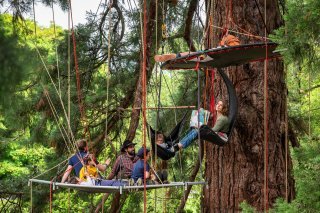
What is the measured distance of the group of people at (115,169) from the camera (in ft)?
15.5

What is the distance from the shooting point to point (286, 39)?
2.48m

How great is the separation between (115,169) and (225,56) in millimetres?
1611

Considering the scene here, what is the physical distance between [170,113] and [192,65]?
275cm

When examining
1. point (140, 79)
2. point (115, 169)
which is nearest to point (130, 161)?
point (115, 169)

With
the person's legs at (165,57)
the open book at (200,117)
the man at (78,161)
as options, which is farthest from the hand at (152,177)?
the person's legs at (165,57)

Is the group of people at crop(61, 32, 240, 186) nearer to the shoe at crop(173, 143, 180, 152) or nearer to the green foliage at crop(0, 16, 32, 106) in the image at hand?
the shoe at crop(173, 143, 180, 152)

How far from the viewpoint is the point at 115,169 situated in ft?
16.8

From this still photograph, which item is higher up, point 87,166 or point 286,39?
point 286,39

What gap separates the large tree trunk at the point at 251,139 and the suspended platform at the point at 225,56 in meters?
→ 0.97

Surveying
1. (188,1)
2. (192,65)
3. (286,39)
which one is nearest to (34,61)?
(286,39)

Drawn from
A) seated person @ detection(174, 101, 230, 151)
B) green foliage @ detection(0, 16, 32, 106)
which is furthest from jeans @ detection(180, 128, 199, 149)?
green foliage @ detection(0, 16, 32, 106)

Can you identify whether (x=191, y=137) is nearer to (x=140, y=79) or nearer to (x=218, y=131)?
(x=218, y=131)

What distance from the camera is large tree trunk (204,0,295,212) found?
5273 mm

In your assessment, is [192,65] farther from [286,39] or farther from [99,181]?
[286,39]
